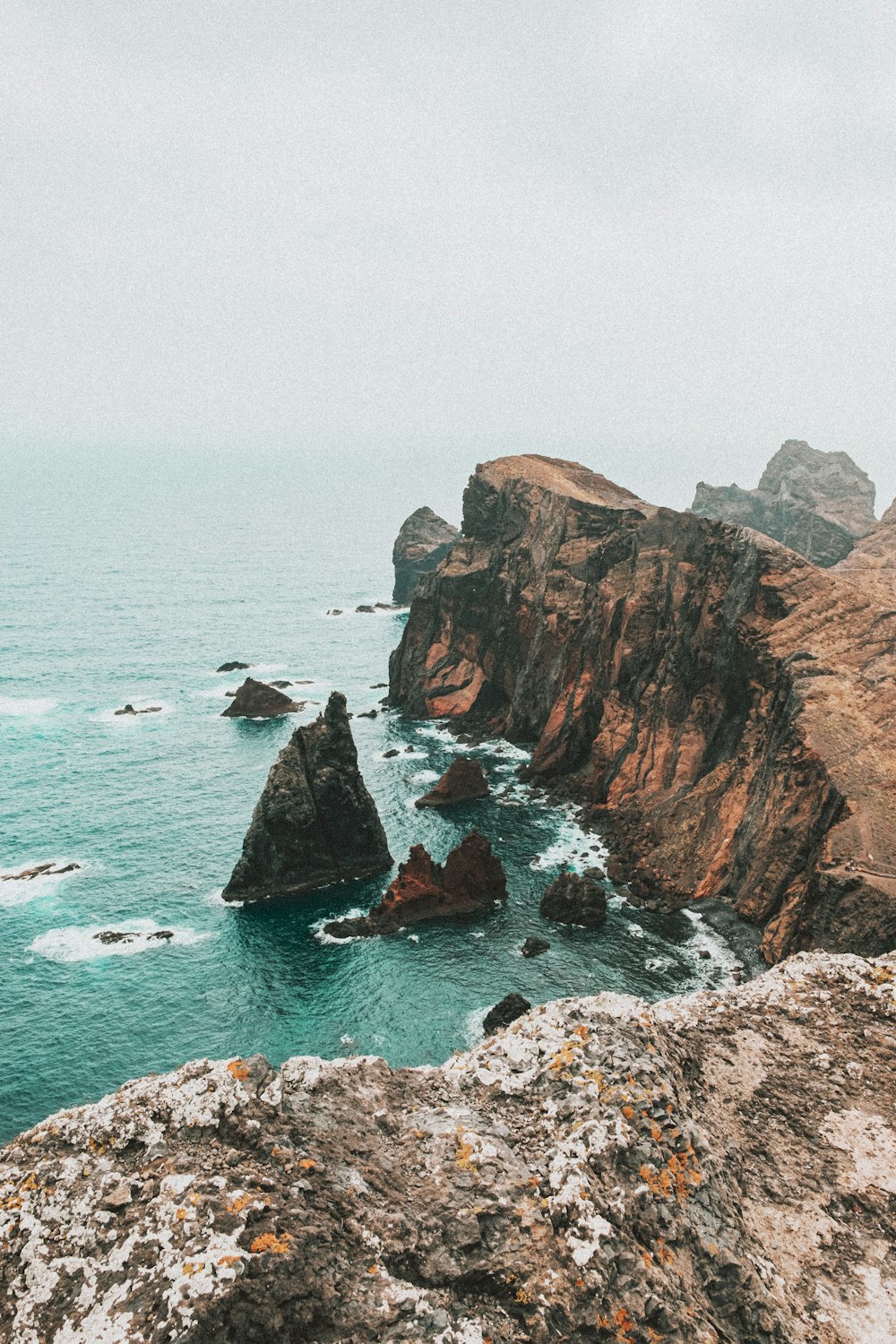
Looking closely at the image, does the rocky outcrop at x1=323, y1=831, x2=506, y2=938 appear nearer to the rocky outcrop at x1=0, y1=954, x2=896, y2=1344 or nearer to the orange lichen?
the rocky outcrop at x1=0, y1=954, x2=896, y2=1344

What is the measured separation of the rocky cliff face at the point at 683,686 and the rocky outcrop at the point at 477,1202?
3103 cm

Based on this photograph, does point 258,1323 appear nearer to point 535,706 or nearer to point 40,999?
point 40,999

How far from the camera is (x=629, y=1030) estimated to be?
18.5 meters

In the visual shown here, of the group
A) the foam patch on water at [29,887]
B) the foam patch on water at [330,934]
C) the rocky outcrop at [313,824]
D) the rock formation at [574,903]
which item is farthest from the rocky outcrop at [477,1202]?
the foam patch on water at [29,887]

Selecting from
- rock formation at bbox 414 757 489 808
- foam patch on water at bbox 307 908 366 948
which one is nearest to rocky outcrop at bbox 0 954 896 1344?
foam patch on water at bbox 307 908 366 948

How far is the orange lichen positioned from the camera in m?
12.8

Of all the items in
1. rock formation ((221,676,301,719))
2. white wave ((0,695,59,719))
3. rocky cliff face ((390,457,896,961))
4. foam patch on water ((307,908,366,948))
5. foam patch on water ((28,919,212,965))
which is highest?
rocky cliff face ((390,457,896,961))

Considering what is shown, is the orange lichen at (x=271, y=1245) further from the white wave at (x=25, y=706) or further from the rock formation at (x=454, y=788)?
the white wave at (x=25, y=706)

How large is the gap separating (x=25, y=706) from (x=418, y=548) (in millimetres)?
85043

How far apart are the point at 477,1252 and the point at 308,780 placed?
60.8 m

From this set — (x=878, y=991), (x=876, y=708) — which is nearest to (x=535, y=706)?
(x=876, y=708)

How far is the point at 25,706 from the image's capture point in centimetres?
11888

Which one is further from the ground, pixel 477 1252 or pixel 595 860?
pixel 477 1252

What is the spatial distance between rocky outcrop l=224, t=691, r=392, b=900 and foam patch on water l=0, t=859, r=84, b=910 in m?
13.7
